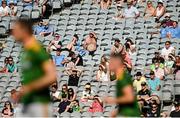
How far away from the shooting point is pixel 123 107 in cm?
735

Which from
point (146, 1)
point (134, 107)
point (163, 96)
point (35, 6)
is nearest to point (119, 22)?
point (146, 1)

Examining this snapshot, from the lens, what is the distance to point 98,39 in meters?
17.5

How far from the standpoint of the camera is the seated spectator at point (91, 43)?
55.4 feet

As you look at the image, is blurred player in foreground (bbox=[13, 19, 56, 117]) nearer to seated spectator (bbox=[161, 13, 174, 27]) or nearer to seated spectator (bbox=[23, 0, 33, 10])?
seated spectator (bbox=[161, 13, 174, 27])

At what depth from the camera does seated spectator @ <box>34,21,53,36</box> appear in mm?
18203

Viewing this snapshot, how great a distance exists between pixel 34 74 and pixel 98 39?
1106 centimetres

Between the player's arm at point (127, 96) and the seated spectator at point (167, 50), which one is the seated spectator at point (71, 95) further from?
the player's arm at point (127, 96)

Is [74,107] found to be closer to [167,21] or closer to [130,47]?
[130,47]

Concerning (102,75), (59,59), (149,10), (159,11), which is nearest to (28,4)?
(59,59)

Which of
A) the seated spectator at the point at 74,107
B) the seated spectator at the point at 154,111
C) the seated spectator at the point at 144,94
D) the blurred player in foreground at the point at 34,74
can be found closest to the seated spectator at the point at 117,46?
the seated spectator at the point at 144,94

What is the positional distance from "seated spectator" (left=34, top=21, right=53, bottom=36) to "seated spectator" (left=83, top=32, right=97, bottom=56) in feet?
5.36

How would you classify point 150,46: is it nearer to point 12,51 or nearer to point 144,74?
point 144,74

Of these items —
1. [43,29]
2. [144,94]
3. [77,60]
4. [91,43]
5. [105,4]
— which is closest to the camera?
[144,94]

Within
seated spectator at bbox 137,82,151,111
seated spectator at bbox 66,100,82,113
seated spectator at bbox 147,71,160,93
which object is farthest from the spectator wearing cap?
seated spectator at bbox 66,100,82,113
